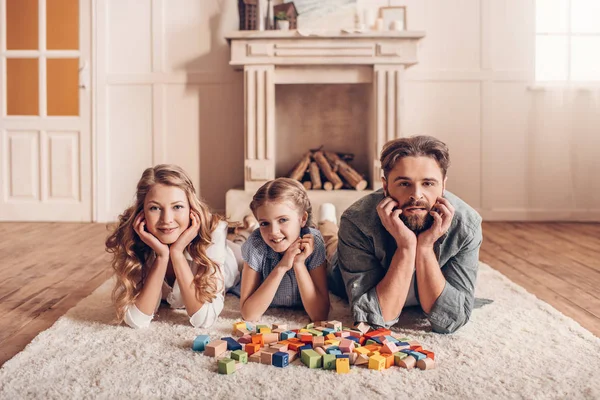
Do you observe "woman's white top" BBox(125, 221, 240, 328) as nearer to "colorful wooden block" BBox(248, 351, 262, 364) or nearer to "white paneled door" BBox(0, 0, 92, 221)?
"colorful wooden block" BBox(248, 351, 262, 364)

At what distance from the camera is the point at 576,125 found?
14.4 ft

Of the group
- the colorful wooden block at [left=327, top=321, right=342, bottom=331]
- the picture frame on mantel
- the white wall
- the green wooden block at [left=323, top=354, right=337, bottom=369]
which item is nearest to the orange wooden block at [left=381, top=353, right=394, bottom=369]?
the green wooden block at [left=323, top=354, right=337, bottom=369]

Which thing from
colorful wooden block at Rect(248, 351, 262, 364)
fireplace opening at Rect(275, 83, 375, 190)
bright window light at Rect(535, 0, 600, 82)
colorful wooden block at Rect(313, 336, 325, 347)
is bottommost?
colorful wooden block at Rect(248, 351, 262, 364)

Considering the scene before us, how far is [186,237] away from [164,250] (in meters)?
0.08

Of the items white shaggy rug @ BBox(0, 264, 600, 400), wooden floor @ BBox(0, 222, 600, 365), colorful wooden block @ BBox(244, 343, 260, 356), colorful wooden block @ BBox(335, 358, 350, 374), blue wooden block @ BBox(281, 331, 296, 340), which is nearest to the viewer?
white shaggy rug @ BBox(0, 264, 600, 400)

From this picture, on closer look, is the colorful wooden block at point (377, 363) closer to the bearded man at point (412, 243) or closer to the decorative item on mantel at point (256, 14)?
the bearded man at point (412, 243)

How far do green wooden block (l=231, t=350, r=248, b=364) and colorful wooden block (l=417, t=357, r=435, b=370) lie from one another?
1.46 feet

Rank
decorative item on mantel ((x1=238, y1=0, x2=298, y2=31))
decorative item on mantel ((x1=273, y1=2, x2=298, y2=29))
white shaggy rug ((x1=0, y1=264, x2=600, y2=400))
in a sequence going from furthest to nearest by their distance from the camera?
decorative item on mantel ((x1=273, y1=2, x2=298, y2=29)), decorative item on mantel ((x1=238, y1=0, x2=298, y2=31)), white shaggy rug ((x1=0, y1=264, x2=600, y2=400))

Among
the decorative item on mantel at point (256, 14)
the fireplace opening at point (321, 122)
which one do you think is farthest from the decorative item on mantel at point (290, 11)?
the fireplace opening at point (321, 122)

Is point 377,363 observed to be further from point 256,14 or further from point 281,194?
point 256,14

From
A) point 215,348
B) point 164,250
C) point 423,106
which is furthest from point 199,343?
point 423,106

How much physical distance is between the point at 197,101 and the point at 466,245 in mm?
3109

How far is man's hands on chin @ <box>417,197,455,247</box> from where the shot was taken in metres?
1.64

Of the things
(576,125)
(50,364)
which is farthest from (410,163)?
(576,125)
